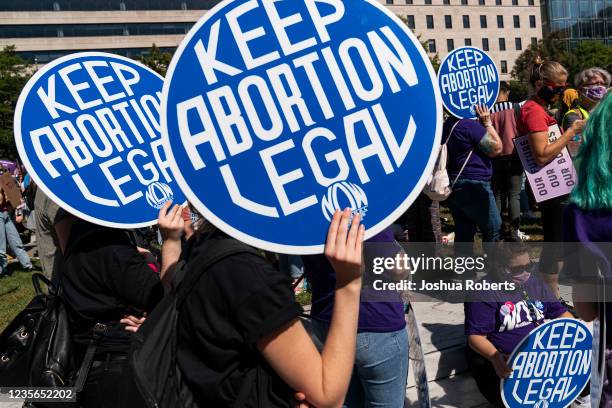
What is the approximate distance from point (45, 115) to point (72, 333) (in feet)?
2.74

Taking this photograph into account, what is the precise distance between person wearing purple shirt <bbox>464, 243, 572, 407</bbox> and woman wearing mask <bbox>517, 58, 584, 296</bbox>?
0.79 metres

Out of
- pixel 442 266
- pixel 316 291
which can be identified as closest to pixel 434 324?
pixel 442 266

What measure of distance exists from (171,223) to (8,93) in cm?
3393


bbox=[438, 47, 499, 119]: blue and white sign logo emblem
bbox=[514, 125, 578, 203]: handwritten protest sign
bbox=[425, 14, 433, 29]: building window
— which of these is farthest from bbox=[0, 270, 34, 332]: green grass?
bbox=[425, 14, 433, 29]: building window

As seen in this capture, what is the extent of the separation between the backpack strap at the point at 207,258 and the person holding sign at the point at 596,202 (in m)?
1.11

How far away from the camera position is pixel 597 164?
1865 mm

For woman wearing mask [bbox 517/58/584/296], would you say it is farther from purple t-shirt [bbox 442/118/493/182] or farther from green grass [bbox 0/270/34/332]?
green grass [bbox 0/270/34/332]

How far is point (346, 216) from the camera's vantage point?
1.24m

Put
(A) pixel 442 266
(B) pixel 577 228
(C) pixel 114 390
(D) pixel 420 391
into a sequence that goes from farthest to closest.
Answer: (A) pixel 442 266
(D) pixel 420 391
(C) pixel 114 390
(B) pixel 577 228

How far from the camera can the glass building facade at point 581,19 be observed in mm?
69125

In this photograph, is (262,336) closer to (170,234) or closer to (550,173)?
(170,234)

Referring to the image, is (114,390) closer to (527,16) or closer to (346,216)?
(346,216)

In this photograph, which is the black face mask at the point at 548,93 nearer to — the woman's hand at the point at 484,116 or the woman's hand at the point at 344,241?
the woman's hand at the point at 484,116

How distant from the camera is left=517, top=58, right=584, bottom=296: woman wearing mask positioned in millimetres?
4035
